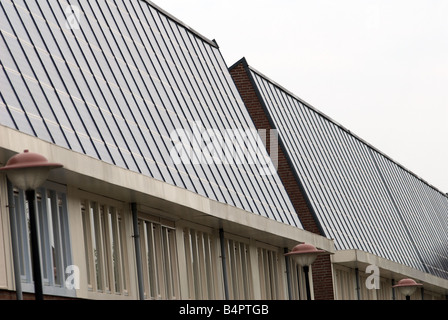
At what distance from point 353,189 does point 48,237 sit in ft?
95.3

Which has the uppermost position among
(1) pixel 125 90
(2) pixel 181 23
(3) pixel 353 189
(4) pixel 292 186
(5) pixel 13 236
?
(2) pixel 181 23

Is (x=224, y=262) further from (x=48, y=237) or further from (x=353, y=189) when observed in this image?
(x=353, y=189)

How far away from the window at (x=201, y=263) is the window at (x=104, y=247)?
411 cm

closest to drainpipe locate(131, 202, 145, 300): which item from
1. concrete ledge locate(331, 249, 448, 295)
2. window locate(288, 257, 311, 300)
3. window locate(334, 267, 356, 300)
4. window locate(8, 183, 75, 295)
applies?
window locate(8, 183, 75, 295)

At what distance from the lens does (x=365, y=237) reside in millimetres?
48781

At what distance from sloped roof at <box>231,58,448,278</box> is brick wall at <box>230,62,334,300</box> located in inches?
9.3

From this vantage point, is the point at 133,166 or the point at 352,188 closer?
the point at 133,166

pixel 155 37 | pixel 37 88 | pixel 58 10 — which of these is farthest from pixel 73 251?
pixel 155 37

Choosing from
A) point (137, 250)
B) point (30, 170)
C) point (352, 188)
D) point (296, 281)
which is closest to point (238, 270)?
point (296, 281)

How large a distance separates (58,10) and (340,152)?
25096 millimetres

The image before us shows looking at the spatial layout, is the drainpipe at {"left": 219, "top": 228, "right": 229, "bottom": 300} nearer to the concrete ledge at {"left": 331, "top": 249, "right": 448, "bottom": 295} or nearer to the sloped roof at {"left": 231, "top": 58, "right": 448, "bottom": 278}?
the concrete ledge at {"left": 331, "top": 249, "right": 448, "bottom": 295}

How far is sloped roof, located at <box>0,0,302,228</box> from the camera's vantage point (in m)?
25.2

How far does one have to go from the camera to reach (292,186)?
145 ft

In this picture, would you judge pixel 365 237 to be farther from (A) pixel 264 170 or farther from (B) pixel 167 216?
(B) pixel 167 216
